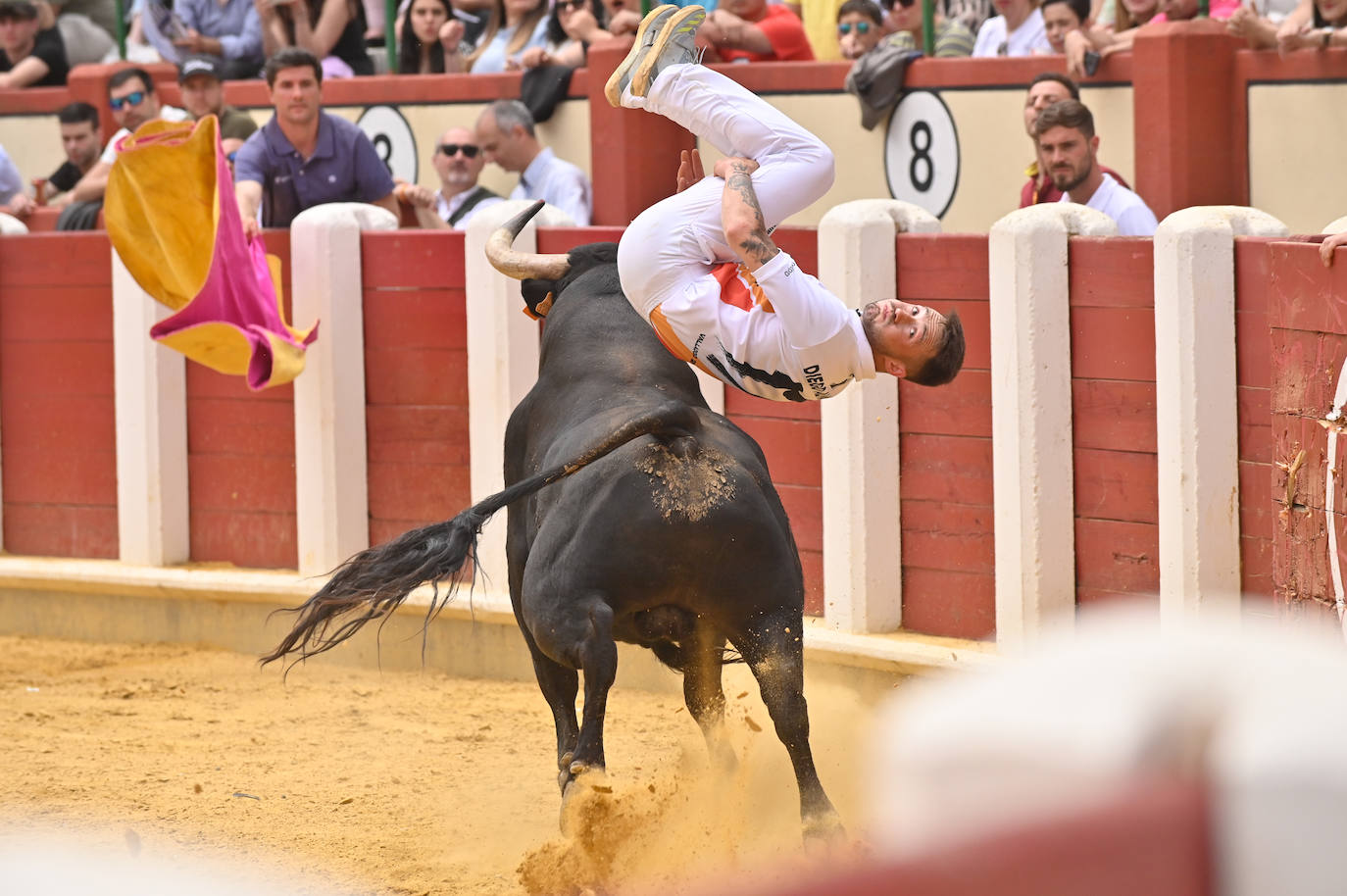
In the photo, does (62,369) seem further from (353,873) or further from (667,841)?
(667,841)

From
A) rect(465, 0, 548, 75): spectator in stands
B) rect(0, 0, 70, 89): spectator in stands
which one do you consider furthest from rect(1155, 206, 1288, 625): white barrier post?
rect(0, 0, 70, 89): spectator in stands

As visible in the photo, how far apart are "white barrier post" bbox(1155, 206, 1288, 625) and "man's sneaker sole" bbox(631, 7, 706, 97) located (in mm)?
1537

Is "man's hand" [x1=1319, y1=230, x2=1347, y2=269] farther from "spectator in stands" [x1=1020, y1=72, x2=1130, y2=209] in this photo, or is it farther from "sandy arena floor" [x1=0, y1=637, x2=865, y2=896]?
"spectator in stands" [x1=1020, y1=72, x2=1130, y2=209]

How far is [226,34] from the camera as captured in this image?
10.1 meters

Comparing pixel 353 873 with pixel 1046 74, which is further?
pixel 1046 74

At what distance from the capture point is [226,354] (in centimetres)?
673

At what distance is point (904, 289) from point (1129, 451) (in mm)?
928

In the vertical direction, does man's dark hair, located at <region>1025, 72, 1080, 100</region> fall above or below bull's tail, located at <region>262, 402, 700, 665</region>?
above

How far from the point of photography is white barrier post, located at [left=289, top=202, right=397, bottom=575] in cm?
→ 697

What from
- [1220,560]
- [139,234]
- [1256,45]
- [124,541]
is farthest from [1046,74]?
[124,541]

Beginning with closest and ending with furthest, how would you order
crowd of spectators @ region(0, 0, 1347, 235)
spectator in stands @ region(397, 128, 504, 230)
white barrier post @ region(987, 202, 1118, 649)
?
1. white barrier post @ region(987, 202, 1118, 649)
2. crowd of spectators @ region(0, 0, 1347, 235)
3. spectator in stands @ region(397, 128, 504, 230)

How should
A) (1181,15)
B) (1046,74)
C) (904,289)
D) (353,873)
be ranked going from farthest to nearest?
(1181,15)
(1046,74)
(904,289)
(353,873)

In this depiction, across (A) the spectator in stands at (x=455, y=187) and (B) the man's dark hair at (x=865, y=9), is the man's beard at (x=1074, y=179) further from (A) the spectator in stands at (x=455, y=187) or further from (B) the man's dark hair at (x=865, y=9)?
(A) the spectator in stands at (x=455, y=187)

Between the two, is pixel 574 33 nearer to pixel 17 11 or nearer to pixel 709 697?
pixel 17 11
